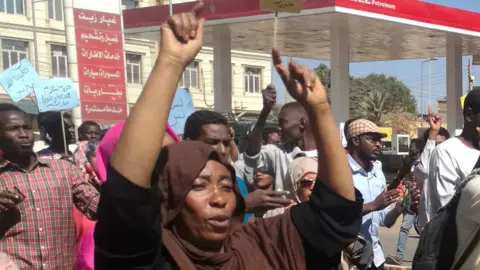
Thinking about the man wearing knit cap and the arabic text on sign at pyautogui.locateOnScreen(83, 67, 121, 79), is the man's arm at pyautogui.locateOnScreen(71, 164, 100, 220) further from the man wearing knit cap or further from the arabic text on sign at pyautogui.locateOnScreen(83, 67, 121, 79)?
the arabic text on sign at pyautogui.locateOnScreen(83, 67, 121, 79)

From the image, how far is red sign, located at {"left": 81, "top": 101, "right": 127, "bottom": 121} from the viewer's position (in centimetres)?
967

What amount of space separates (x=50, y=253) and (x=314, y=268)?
2.23 m

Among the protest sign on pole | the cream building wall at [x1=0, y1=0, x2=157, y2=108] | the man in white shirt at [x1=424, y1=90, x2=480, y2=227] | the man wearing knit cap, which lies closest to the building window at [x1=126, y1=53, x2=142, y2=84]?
the cream building wall at [x1=0, y1=0, x2=157, y2=108]

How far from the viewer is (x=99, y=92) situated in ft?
32.6

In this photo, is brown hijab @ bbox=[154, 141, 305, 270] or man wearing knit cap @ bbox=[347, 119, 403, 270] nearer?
brown hijab @ bbox=[154, 141, 305, 270]

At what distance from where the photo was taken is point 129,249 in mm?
1813

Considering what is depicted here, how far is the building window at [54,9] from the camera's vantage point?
34.1 m

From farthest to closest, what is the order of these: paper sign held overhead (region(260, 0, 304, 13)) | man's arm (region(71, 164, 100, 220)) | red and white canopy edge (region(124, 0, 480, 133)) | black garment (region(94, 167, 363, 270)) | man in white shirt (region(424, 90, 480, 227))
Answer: red and white canopy edge (region(124, 0, 480, 133)) → man in white shirt (region(424, 90, 480, 227)) → man's arm (region(71, 164, 100, 220)) → paper sign held overhead (region(260, 0, 304, 13)) → black garment (region(94, 167, 363, 270))

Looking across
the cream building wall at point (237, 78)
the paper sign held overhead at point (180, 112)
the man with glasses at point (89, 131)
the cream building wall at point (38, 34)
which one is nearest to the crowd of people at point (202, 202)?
the paper sign held overhead at point (180, 112)

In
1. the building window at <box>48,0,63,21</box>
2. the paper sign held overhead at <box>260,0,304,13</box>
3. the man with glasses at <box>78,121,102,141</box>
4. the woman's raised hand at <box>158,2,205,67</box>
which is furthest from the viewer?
the building window at <box>48,0,63,21</box>

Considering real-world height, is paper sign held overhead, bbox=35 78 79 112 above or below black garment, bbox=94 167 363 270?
above

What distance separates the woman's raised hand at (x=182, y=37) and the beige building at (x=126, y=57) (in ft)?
83.6

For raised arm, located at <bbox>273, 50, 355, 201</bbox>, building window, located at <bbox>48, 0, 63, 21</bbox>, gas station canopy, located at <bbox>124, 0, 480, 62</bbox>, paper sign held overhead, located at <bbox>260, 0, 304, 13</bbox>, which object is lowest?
raised arm, located at <bbox>273, 50, 355, 201</bbox>

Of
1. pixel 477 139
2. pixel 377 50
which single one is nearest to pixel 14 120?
pixel 477 139
